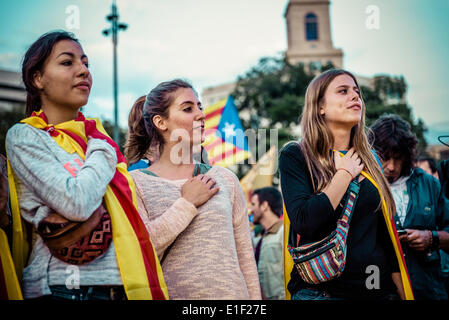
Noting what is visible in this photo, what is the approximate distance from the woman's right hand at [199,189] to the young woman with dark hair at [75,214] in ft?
1.16

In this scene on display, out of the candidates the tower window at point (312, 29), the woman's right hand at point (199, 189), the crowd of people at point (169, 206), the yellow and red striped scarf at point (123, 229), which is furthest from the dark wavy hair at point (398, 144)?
the tower window at point (312, 29)

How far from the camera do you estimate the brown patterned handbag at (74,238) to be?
1.81 metres

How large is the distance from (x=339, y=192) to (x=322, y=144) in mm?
443

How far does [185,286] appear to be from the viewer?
7.20ft

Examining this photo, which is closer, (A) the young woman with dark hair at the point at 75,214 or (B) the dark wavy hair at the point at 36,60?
(A) the young woman with dark hair at the point at 75,214

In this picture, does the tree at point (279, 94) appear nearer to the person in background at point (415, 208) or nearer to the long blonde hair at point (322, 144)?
the person in background at point (415, 208)

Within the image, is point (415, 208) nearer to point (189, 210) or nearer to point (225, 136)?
point (189, 210)

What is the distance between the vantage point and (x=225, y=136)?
858 cm

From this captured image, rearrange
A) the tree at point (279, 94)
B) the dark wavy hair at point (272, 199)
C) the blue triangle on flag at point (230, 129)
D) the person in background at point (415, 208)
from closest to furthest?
the person in background at point (415, 208)
the dark wavy hair at point (272, 199)
the blue triangle on flag at point (230, 129)
the tree at point (279, 94)

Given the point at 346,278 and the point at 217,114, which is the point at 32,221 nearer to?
the point at 346,278

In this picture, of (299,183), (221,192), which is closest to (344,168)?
(299,183)
